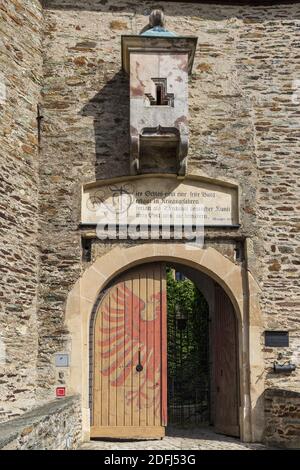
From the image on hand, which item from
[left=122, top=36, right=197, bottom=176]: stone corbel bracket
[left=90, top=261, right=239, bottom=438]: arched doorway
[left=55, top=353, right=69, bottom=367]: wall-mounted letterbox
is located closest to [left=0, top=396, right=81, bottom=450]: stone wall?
[left=55, top=353, right=69, bottom=367]: wall-mounted letterbox

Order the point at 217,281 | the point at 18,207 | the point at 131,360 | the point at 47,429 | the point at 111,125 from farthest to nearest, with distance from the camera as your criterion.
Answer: the point at 111,125, the point at 217,281, the point at 131,360, the point at 18,207, the point at 47,429

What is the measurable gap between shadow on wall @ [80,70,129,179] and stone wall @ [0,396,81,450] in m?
3.03

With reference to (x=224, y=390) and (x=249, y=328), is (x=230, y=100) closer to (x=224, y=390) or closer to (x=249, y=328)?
(x=249, y=328)

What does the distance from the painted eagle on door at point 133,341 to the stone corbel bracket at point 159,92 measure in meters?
1.69

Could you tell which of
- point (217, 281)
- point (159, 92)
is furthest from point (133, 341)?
point (159, 92)

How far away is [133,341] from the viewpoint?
7840 mm

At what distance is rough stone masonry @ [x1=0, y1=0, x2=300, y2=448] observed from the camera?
Answer: 7.43 m

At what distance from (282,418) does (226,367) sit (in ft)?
4.24

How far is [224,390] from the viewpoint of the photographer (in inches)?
332

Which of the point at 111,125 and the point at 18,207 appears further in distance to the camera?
the point at 111,125

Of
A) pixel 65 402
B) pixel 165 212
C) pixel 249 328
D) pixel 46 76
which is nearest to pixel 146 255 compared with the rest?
pixel 165 212

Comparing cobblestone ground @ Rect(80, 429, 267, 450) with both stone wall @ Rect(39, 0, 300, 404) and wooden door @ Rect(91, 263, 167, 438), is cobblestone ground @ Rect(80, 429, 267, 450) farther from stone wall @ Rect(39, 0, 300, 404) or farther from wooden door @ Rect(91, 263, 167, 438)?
stone wall @ Rect(39, 0, 300, 404)

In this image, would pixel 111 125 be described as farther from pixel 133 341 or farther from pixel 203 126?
pixel 133 341

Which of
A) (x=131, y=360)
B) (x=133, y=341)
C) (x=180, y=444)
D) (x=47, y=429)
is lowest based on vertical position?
(x=180, y=444)
